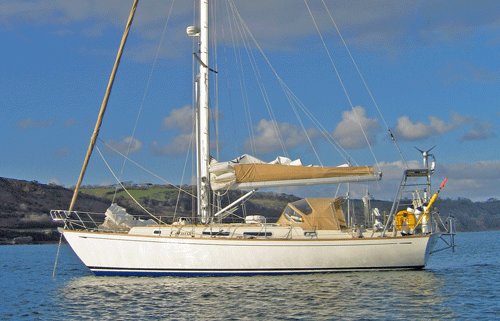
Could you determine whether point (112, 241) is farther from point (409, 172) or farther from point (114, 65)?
point (409, 172)

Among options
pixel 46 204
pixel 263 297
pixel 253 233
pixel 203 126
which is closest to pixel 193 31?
pixel 203 126

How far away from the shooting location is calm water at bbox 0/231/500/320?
27.1 meters

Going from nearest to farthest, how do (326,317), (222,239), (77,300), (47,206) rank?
(326,317) → (77,300) → (222,239) → (47,206)

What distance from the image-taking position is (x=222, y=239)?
37219mm

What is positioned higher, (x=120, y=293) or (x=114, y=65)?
(x=114, y=65)

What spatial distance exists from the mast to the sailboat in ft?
0.19

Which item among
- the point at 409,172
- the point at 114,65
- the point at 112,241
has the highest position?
the point at 114,65

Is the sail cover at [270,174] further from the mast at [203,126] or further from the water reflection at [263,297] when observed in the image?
the water reflection at [263,297]

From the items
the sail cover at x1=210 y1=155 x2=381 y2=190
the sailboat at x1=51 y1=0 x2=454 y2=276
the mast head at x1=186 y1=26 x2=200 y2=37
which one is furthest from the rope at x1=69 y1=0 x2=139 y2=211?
the sail cover at x1=210 y1=155 x2=381 y2=190

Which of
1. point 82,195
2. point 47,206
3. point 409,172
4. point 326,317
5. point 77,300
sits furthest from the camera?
point 82,195

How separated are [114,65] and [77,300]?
606 inches

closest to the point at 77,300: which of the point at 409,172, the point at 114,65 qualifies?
the point at 114,65

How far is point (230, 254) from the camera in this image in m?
37.4

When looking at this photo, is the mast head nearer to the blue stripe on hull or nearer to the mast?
the mast
